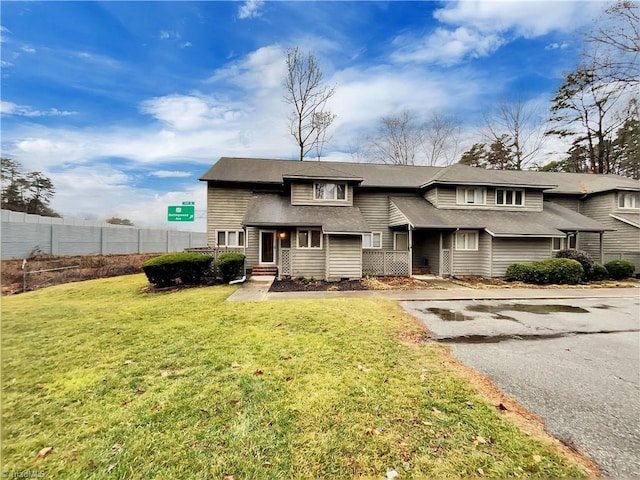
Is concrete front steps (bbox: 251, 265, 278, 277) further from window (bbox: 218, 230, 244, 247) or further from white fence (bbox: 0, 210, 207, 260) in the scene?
white fence (bbox: 0, 210, 207, 260)

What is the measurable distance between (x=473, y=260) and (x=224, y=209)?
48.3 feet

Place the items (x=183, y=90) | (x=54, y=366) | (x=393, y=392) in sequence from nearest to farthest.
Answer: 1. (x=393, y=392)
2. (x=54, y=366)
3. (x=183, y=90)

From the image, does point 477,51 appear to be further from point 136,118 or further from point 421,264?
point 136,118

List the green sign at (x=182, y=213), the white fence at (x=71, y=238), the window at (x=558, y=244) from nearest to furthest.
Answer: the white fence at (x=71, y=238) → the window at (x=558, y=244) → the green sign at (x=182, y=213)

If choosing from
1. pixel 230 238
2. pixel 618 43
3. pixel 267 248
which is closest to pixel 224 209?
pixel 230 238

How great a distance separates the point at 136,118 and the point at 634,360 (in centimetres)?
1796

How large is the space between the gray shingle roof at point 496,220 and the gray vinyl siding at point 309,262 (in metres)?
5.13

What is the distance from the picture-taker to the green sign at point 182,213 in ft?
57.0

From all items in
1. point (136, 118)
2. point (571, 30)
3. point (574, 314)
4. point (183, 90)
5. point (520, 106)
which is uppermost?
point (520, 106)

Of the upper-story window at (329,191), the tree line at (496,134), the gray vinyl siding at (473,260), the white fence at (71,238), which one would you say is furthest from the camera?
the tree line at (496,134)

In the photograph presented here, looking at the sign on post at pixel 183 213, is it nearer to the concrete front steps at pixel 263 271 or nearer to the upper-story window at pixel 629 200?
the concrete front steps at pixel 263 271

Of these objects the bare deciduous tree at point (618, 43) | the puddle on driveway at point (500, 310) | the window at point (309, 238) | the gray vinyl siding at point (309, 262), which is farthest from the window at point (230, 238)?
the bare deciduous tree at point (618, 43)

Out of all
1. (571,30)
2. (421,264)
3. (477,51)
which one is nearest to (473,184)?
(421,264)

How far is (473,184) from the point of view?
1573 cm
